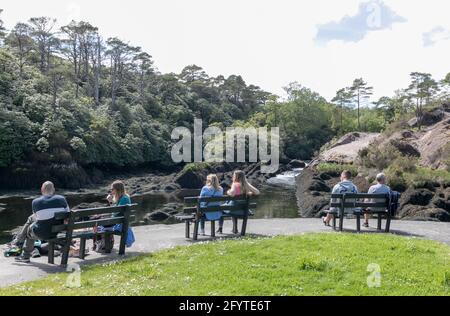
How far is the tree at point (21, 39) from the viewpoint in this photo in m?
70.6

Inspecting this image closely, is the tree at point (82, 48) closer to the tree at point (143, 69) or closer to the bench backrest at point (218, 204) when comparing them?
the tree at point (143, 69)

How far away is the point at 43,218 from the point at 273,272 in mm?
4680

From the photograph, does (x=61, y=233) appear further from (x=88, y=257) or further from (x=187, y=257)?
(x=187, y=257)

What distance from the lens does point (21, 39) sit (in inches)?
2820

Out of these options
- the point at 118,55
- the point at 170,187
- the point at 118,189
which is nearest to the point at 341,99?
the point at 118,55

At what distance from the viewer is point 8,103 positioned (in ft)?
172

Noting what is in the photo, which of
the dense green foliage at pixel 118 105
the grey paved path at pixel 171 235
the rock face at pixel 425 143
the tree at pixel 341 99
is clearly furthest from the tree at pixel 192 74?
the grey paved path at pixel 171 235

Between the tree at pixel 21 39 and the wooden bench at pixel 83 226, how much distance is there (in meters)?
65.6

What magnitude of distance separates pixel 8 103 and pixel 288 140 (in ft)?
168

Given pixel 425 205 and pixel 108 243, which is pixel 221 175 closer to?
pixel 425 205

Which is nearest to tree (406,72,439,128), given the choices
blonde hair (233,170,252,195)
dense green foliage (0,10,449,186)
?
dense green foliage (0,10,449,186)

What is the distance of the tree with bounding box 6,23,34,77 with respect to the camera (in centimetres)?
7056

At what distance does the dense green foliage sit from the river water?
13.1m
